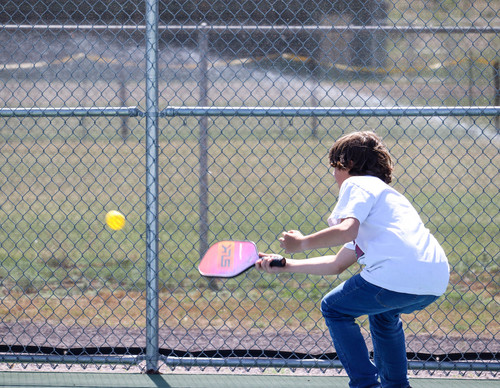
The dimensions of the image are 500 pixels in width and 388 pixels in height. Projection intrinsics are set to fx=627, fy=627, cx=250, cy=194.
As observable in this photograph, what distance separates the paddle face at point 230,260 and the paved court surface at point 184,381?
1109 mm

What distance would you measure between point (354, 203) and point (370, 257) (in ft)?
0.80

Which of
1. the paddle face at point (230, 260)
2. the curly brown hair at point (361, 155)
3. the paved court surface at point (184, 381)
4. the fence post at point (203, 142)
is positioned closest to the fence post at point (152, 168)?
the paved court surface at point (184, 381)

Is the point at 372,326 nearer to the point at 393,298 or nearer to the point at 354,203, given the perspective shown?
the point at 393,298

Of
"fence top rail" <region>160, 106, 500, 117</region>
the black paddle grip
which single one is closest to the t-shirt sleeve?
the black paddle grip

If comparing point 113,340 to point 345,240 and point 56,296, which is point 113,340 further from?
point 345,240

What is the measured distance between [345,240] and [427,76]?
5773 millimetres

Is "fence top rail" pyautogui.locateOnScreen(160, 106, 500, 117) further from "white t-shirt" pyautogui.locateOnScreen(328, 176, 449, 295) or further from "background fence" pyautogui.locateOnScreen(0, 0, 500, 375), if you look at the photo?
"white t-shirt" pyautogui.locateOnScreen(328, 176, 449, 295)

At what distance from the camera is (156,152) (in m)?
3.19

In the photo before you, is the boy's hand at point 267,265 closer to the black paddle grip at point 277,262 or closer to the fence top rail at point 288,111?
the black paddle grip at point 277,262

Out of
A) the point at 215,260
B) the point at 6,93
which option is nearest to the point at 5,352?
the point at 215,260

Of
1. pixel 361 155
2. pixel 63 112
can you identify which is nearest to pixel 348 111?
pixel 361 155

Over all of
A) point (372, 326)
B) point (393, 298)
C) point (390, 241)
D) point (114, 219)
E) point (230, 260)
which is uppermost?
point (390, 241)

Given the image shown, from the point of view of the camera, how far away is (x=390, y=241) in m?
2.44

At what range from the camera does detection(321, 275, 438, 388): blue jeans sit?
97.4 inches
